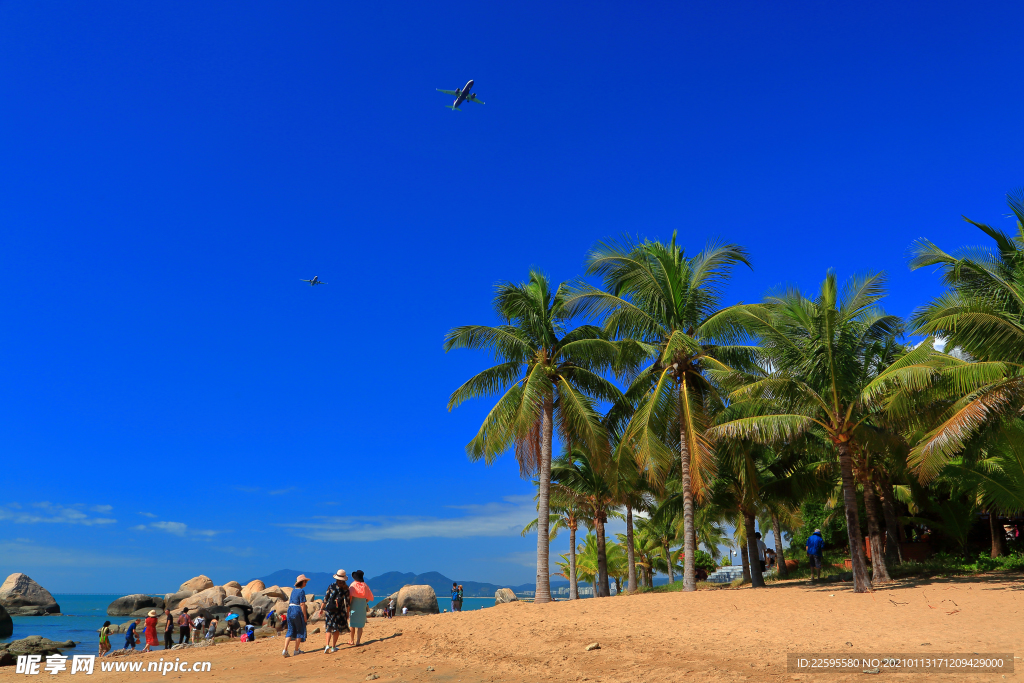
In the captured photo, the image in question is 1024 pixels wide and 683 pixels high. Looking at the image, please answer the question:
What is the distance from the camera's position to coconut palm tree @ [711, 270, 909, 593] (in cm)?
1576

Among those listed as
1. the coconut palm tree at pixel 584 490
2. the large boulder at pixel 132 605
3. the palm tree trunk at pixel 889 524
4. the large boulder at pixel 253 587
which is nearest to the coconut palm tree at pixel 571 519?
the coconut palm tree at pixel 584 490

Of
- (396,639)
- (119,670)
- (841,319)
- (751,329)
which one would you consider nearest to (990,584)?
(841,319)

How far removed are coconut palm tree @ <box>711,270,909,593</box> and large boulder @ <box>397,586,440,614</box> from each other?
17074 millimetres

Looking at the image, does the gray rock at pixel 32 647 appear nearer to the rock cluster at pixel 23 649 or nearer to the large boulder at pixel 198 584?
the rock cluster at pixel 23 649

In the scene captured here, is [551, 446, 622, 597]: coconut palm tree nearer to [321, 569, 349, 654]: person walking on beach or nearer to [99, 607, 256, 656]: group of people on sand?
[99, 607, 256, 656]: group of people on sand

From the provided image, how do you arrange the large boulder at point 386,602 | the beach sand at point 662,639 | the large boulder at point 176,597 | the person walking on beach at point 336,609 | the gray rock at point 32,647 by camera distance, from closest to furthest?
1. the beach sand at point 662,639
2. the person walking on beach at point 336,609
3. the gray rock at point 32,647
4. the large boulder at point 386,602
5. the large boulder at point 176,597

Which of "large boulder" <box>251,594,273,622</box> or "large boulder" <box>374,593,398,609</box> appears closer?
"large boulder" <box>374,593,398,609</box>

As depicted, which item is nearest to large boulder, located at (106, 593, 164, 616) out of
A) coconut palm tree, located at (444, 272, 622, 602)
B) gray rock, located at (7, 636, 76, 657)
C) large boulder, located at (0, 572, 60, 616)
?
large boulder, located at (0, 572, 60, 616)

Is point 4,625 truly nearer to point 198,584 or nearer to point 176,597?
point 176,597

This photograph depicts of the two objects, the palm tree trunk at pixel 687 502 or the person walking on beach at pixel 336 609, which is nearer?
the person walking on beach at pixel 336 609

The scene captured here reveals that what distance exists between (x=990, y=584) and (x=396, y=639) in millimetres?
15185

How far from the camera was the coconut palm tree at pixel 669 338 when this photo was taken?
1822cm

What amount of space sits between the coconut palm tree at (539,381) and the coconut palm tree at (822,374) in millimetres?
4286

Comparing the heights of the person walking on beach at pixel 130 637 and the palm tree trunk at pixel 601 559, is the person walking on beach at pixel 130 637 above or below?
below
